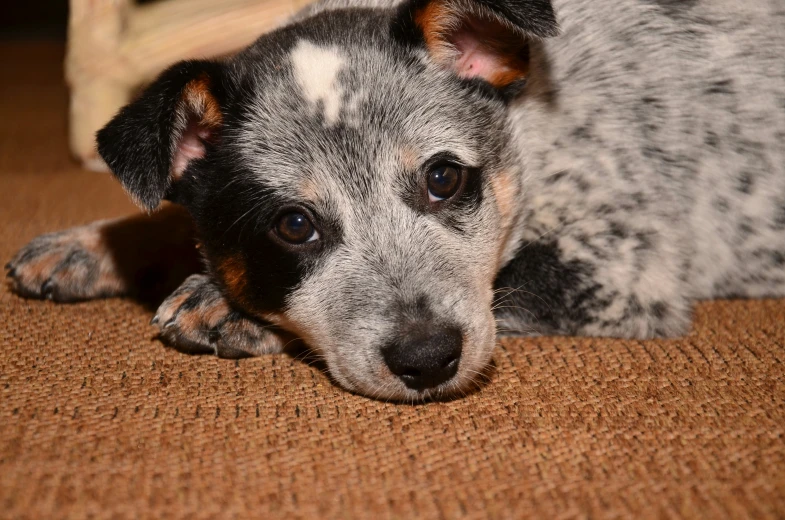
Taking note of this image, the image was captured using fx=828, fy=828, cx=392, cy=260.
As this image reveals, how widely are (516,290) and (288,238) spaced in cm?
87

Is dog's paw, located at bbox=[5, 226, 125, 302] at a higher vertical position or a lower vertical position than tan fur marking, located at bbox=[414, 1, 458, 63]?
lower

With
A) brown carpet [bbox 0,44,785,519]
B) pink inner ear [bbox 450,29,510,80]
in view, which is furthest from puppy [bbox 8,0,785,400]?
brown carpet [bbox 0,44,785,519]

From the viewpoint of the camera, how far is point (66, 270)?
10.1ft

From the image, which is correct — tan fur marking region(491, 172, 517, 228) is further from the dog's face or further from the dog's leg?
the dog's leg

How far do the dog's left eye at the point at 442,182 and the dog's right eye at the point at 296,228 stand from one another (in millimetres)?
375

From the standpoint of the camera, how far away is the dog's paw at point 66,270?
307 cm

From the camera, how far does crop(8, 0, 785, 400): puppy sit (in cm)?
243

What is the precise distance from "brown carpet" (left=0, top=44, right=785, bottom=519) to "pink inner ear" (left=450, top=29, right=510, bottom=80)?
0.92 m

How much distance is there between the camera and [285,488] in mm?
1948

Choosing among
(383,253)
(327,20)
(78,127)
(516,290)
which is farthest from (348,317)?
(78,127)

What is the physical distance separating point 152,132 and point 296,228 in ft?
1.64

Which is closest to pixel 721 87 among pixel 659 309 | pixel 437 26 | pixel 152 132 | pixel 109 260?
pixel 659 309

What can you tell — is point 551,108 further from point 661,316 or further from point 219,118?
point 219,118

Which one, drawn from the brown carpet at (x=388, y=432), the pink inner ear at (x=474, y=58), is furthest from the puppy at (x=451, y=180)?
the brown carpet at (x=388, y=432)
